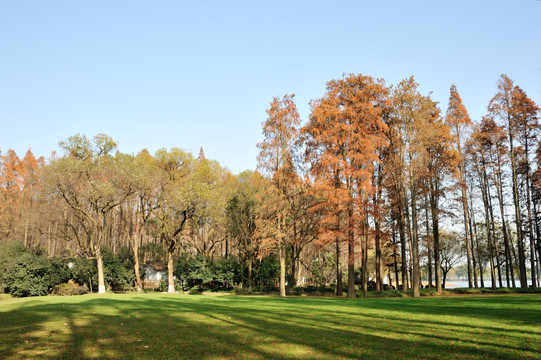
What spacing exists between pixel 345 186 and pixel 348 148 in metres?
Result: 2.74

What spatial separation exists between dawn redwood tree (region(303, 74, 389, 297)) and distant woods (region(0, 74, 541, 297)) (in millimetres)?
94

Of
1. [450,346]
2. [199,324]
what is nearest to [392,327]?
[450,346]

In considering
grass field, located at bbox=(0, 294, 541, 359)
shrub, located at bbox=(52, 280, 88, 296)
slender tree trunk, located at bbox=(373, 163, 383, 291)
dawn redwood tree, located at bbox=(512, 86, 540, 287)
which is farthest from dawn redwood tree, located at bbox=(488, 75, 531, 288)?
shrub, located at bbox=(52, 280, 88, 296)

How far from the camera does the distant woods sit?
2659cm

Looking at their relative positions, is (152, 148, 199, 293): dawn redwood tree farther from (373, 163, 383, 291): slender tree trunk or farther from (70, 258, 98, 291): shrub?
(373, 163, 383, 291): slender tree trunk

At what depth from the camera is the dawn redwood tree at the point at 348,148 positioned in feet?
83.4

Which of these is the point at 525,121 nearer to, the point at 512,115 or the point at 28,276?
the point at 512,115

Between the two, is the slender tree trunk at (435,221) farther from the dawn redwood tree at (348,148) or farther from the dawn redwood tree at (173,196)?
the dawn redwood tree at (173,196)

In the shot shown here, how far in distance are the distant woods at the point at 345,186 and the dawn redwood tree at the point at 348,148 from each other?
0.31 feet

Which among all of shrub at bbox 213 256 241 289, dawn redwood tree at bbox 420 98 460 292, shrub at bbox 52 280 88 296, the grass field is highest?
dawn redwood tree at bbox 420 98 460 292

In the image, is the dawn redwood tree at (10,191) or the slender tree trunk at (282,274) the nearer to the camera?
the slender tree trunk at (282,274)

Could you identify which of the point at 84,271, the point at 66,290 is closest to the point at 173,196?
the point at 84,271

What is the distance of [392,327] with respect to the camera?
10195 mm

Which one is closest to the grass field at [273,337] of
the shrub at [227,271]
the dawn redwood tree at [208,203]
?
the dawn redwood tree at [208,203]
